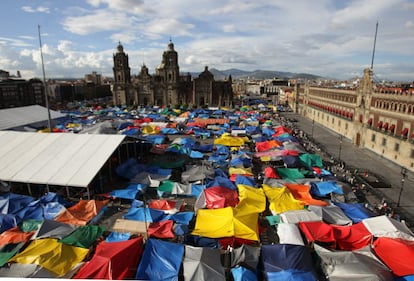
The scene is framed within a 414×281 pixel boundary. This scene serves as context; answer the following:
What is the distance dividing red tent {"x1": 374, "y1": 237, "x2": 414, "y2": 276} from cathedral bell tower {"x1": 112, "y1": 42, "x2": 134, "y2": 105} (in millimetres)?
81743

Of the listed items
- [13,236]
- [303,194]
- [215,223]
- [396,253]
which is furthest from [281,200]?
[13,236]

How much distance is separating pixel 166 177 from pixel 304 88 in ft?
202

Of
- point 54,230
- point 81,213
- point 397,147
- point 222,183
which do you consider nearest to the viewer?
point 54,230

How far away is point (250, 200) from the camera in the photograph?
1728 cm

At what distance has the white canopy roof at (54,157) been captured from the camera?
19.3m

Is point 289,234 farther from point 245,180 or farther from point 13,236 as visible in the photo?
point 13,236

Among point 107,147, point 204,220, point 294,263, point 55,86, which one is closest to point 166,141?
point 107,147

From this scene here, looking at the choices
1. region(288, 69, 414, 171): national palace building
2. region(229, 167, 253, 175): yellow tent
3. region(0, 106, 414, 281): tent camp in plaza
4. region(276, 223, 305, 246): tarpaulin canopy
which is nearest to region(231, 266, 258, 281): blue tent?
region(0, 106, 414, 281): tent camp in plaza

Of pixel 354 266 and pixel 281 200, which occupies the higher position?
pixel 354 266

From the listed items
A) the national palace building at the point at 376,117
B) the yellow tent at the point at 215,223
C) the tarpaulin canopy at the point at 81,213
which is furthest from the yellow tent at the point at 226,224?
the national palace building at the point at 376,117

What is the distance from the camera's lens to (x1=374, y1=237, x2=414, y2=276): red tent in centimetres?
1111

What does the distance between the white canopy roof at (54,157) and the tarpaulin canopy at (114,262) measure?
8.13 meters

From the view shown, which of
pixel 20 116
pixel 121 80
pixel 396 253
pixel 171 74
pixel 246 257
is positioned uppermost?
pixel 171 74

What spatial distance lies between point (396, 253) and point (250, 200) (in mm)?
8198
